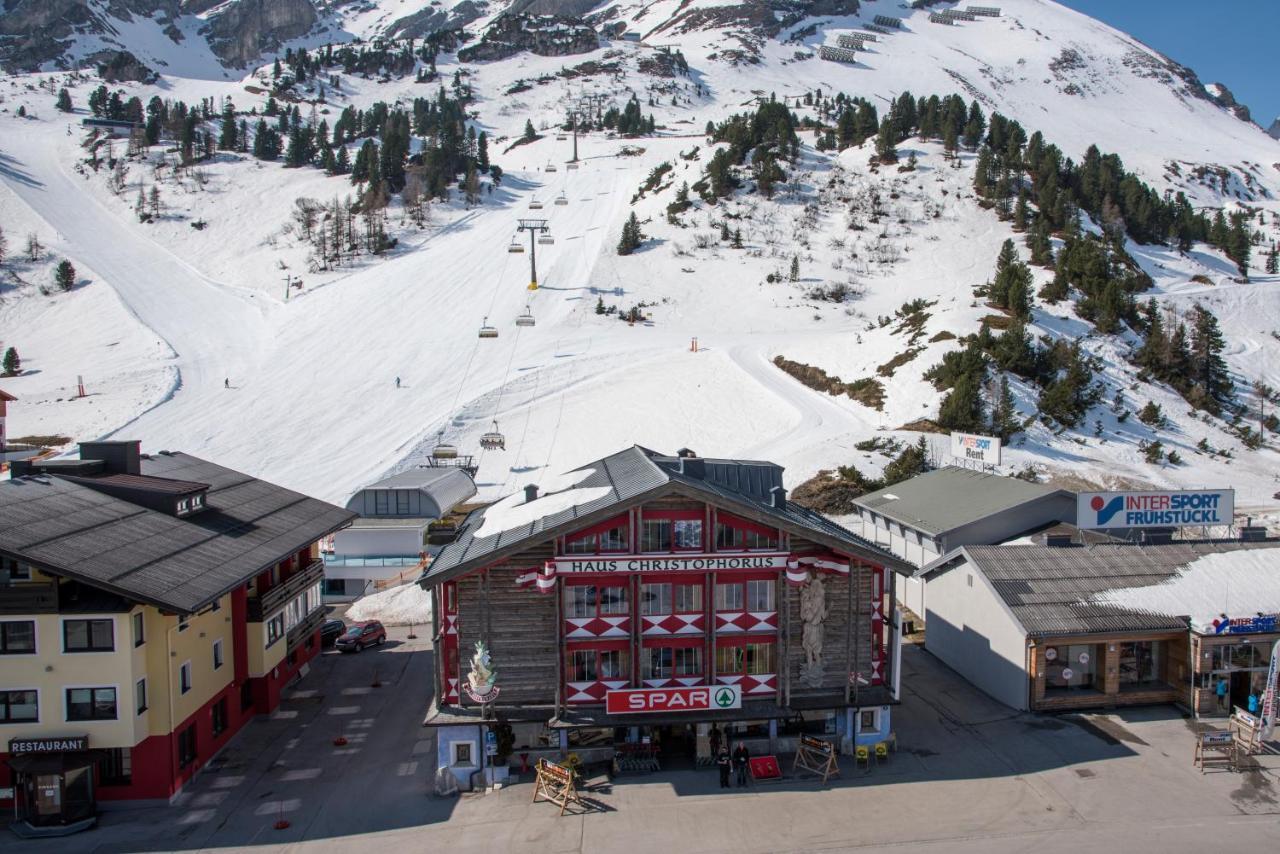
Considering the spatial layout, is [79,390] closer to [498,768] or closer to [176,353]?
[176,353]

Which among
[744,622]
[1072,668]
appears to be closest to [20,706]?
[744,622]

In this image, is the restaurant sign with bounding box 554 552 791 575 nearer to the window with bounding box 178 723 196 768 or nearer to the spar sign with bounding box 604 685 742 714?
the spar sign with bounding box 604 685 742 714

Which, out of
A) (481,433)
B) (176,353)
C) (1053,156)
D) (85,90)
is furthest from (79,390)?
(85,90)

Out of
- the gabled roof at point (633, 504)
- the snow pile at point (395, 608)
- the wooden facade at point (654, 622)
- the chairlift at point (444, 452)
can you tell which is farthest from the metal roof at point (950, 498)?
the chairlift at point (444, 452)

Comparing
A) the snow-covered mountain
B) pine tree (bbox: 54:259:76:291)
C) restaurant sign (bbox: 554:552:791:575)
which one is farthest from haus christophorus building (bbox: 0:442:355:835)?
pine tree (bbox: 54:259:76:291)

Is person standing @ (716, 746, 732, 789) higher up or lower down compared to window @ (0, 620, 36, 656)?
lower down

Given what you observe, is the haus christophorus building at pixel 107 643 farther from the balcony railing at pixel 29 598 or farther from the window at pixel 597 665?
the window at pixel 597 665
